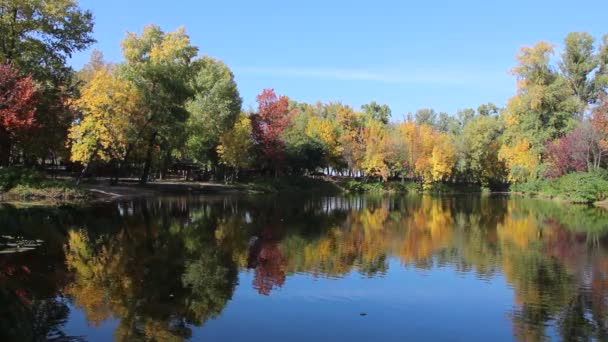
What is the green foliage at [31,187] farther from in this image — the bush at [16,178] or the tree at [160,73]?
the tree at [160,73]

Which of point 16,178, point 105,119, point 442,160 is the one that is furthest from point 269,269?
point 442,160

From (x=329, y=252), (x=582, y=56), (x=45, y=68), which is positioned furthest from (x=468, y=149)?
(x=329, y=252)

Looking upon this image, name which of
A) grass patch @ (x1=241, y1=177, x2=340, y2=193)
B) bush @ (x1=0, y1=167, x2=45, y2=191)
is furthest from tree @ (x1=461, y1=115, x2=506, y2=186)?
bush @ (x1=0, y1=167, x2=45, y2=191)

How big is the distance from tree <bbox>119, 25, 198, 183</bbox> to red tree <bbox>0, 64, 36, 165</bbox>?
11634mm

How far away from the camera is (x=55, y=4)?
129 ft

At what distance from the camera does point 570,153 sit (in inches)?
2072

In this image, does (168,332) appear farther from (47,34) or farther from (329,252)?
(47,34)

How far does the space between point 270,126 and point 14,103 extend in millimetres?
35779

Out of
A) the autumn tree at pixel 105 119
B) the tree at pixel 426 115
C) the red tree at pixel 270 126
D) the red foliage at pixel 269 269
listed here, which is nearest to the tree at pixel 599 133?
the red tree at pixel 270 126

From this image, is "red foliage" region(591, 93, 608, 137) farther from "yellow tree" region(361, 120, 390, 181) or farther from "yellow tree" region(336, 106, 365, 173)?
"yellow tree" region(336, 106, 365, 173)

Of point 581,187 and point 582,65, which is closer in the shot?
point 581,187

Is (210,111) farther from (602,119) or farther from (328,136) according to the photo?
(602,119)

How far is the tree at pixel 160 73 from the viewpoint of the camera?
45219 mm

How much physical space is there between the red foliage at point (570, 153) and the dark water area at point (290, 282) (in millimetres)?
27862
